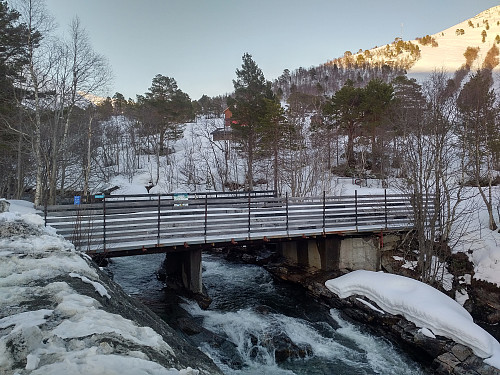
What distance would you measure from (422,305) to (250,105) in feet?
69.9

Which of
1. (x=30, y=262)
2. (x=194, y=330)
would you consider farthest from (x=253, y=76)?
(x=30, y=262)

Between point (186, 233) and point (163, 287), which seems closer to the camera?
point (186, 233)

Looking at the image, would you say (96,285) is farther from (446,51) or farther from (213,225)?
(446,51)

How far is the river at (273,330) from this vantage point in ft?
23.9

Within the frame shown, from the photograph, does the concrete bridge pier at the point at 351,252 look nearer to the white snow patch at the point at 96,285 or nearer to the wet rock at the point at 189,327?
the wet rock at the point at 189,327

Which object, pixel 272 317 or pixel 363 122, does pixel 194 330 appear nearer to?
pixel 272 317

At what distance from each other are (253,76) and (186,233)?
21668 mm

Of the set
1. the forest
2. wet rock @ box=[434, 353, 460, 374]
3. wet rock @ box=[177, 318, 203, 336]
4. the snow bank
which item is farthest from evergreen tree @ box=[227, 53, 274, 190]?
wet rock @ box=[434, 353, 460, 374]

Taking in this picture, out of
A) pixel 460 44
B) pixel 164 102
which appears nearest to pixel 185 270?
pixel 164 102

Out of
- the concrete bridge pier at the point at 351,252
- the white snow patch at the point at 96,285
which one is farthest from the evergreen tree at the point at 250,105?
the white snow patch at the point at 96,285

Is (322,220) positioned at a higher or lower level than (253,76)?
lower

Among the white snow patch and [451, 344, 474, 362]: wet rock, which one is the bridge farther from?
[451, 344, 474, 362]: wet rock

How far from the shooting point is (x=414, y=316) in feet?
27.4

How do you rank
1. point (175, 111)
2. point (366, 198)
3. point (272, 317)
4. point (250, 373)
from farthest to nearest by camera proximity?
point (175, 111)
point (366, 198)
point (272, 317)
point (250, 373)
